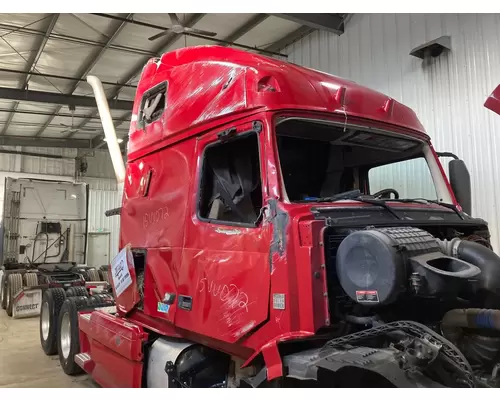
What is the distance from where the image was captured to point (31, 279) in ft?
35.7

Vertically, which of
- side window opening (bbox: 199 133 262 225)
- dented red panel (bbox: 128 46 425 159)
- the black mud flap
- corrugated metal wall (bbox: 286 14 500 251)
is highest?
corrugated metal wall (bbox: 286 14 500 251)

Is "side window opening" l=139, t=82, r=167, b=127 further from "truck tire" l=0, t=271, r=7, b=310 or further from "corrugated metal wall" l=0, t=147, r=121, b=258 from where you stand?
"corrugated metal wall" l=0, t=147, r=121, b=258

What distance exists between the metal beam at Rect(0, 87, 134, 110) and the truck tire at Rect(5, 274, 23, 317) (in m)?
5.24

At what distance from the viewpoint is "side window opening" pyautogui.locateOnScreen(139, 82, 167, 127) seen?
167 inches

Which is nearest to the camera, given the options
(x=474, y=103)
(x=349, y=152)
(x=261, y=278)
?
(x=261, y=278)

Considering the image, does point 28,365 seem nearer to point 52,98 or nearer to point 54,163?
point 52,98

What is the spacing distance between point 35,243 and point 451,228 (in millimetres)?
11915

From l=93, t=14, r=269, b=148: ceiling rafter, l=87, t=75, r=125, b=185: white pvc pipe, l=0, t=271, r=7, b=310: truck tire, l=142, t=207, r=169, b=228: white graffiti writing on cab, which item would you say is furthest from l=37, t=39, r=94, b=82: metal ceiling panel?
l=142, t=207, r=169, b=228: white graffiti writing on cab

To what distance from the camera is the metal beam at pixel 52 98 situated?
1268 centimetres

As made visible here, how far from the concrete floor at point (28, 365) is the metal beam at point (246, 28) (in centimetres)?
745

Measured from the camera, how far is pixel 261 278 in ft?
9.05
